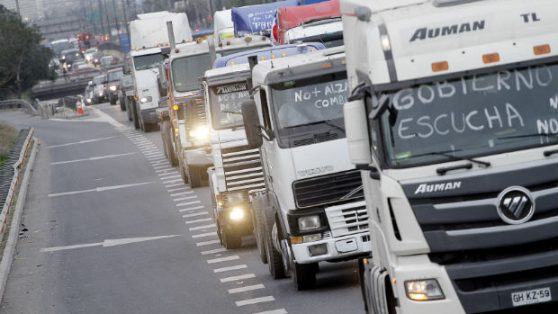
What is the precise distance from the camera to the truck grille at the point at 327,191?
54.6 ft

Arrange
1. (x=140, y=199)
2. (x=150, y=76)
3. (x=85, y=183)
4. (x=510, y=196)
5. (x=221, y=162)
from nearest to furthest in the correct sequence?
(x=510, y=196) → (x=221, y=162) → (x=140, y=199) → (x=85, y=183) → (x=150, y=76)

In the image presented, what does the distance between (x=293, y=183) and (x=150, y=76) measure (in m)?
28.7

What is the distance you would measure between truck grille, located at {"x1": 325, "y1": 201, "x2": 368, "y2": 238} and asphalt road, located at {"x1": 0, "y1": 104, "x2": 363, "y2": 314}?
76 cm

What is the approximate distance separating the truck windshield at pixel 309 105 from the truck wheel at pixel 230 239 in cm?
576

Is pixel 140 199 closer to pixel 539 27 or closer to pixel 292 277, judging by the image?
pixel 292 277

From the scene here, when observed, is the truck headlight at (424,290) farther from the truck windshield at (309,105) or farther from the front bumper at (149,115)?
the front bumper at (149,115)

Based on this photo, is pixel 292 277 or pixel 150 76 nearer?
pixel 292 277

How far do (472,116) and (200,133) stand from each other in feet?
62.2

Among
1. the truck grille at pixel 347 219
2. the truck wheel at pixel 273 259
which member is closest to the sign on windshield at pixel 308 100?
the truck grille at pixel 347 219

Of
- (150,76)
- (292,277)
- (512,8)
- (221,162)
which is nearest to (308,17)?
(150,76)

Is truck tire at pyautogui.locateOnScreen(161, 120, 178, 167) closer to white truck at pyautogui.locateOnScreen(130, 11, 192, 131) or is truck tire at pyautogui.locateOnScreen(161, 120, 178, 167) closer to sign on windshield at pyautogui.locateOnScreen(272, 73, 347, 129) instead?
white truck at pyautogui.locateOnScreen(130, 11, 192, 131)

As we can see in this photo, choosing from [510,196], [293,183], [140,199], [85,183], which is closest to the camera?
→ [510,196]

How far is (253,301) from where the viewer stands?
58.2 feet

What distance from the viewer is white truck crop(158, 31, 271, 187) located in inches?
Result: 1169
